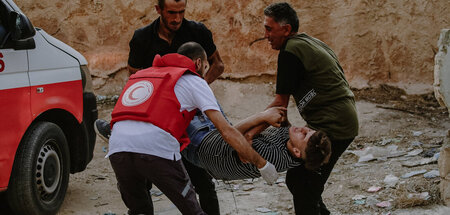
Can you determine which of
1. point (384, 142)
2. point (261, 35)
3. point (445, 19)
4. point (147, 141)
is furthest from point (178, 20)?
point (445, 19)

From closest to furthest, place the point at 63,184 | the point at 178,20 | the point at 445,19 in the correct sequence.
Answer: the point at 178,20
the point at 63,184
the point at 445,19

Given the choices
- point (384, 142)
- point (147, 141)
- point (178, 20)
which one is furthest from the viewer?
point (384, 142)

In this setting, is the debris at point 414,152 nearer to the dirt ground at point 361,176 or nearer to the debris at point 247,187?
the dirt ground at point 361,176

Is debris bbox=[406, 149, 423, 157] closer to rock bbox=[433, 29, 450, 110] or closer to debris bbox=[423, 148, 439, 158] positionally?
debris bbox=[423, 148, 439, 158]

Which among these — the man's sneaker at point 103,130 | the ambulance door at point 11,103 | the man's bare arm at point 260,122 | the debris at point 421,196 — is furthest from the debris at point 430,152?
the ambulance door at point 11,103

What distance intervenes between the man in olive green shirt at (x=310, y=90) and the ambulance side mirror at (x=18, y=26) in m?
1.88

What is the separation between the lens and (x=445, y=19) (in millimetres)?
8258

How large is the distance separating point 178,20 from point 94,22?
6.26 metres

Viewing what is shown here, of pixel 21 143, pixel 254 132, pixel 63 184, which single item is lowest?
pixel 63 184

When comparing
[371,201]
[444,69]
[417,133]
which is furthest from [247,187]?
[417,133]

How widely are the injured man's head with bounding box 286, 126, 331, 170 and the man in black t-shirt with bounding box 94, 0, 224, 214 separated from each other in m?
0.99

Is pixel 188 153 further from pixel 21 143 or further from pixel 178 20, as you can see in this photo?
pixel 21 143

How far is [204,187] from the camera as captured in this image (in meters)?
3.84

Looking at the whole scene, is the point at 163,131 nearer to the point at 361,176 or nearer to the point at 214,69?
the point at 214,69
